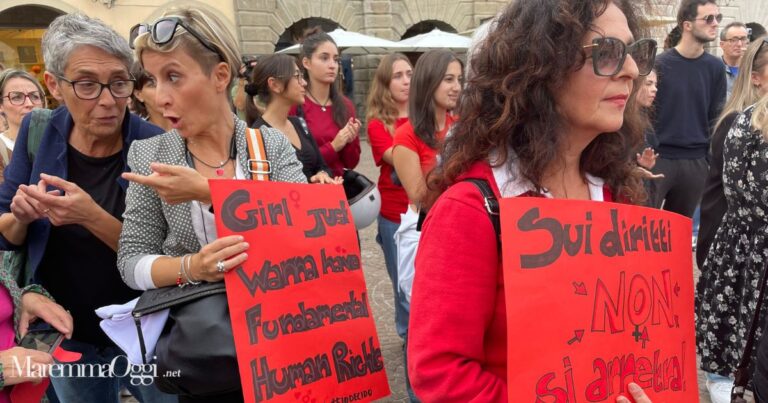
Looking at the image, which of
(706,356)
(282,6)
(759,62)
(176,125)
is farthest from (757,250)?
(282,6)

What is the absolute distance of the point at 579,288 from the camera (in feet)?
4.07

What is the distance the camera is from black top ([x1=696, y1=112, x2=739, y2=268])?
119 inches

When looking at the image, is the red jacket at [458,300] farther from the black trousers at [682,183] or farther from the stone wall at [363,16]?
the stone wall at [363,16]

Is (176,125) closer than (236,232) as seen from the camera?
No

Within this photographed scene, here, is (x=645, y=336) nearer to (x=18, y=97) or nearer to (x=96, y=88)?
(x=96, y=88)

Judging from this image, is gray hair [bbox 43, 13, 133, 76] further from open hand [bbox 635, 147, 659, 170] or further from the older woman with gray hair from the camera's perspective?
open hand [bbox 635, 147, 659, 170]

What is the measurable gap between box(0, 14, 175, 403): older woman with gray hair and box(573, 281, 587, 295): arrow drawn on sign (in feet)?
4.59

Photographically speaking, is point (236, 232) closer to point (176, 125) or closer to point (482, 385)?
point (176, 125)

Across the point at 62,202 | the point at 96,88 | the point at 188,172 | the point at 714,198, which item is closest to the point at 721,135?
the point at 714,198

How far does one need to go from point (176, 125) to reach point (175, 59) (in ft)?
0.61

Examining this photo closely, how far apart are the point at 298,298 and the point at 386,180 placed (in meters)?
2.28

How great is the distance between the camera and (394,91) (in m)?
4.25

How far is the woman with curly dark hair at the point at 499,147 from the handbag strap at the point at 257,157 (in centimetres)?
62

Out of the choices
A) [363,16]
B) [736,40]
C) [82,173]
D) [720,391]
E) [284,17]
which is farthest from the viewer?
[363,16]
